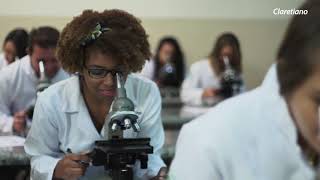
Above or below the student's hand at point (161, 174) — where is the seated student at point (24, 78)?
above

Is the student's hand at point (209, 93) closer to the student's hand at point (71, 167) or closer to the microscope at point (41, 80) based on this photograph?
the microscope at point (41, 80)

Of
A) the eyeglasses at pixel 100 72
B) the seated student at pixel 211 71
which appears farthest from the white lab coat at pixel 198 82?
the eyeglasses at pixel 100 72

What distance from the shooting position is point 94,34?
62.0 inches

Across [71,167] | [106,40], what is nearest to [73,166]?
[71,167]

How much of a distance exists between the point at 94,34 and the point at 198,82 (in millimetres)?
2299

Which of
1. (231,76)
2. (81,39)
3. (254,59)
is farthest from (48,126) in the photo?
(254,59)

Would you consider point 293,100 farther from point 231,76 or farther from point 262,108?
point 231,76

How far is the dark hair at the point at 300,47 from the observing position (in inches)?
25.5

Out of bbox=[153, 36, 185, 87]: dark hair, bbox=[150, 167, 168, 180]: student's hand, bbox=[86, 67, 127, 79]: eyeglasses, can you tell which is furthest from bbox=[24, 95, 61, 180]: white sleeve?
bbox=[153, 36, 185, 87]: dark hair

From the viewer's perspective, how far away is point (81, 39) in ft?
5.23

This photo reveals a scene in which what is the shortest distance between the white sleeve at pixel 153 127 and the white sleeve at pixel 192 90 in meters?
1.68

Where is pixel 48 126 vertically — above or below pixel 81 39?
below

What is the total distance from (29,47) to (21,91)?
0.79ft

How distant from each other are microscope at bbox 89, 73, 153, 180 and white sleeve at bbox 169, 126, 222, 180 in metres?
0.64
